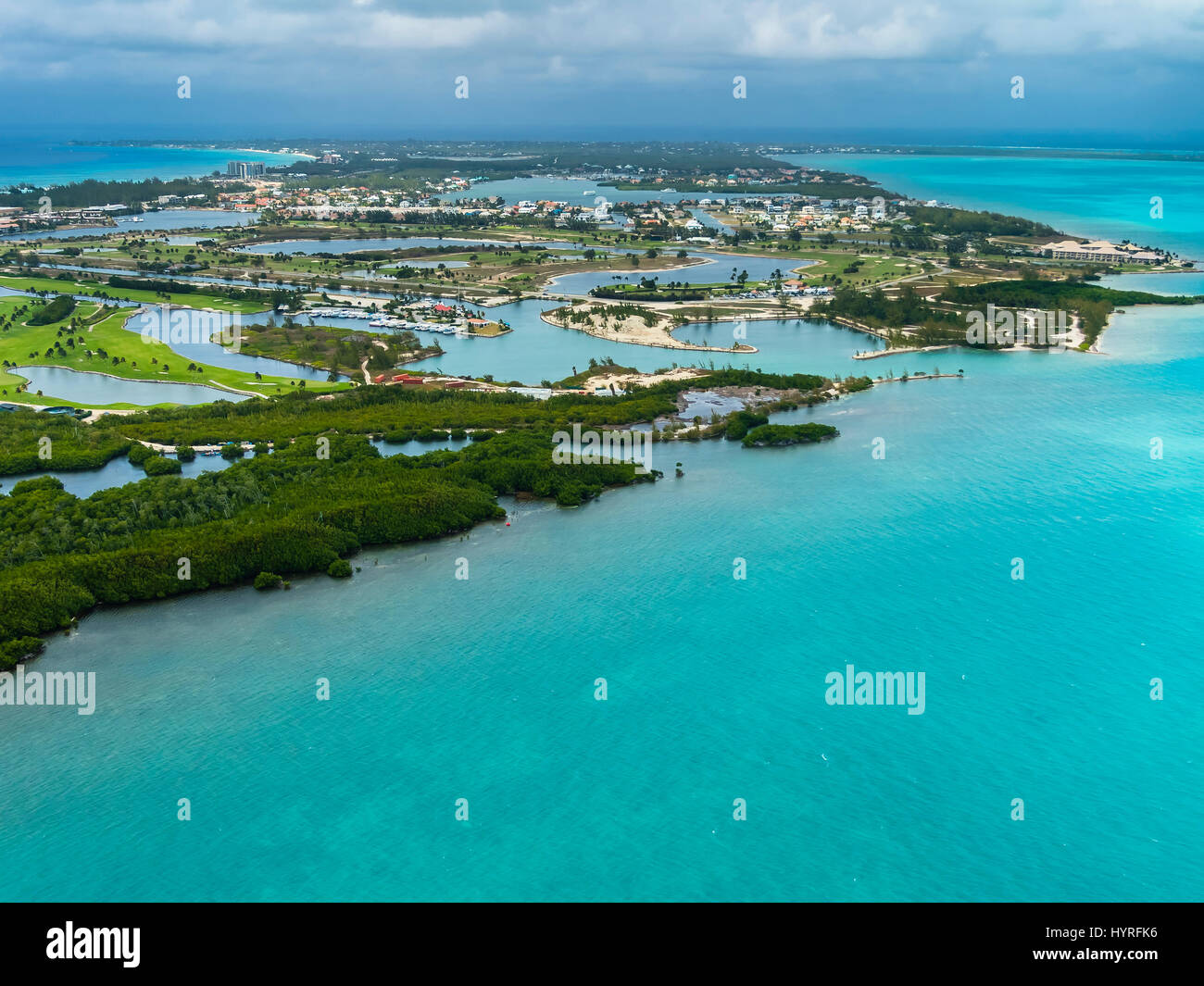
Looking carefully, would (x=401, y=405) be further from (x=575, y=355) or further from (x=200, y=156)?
(x=200, y=156)

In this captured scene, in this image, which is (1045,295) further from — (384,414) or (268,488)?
(268,488)

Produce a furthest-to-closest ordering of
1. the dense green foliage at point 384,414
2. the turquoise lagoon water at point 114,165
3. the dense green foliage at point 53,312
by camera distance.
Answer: the turquoise lagoon water at point 114,165 < the dense green foliage at point 53,312 < the dense green foliage at point 384,414

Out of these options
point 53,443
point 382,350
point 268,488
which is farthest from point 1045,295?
point 53,443

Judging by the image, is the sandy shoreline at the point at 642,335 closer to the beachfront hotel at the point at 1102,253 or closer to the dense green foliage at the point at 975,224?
the beachfront hotel at the point at 1102,253

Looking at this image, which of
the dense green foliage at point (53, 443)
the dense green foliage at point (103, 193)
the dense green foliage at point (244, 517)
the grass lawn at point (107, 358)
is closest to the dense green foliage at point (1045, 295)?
the dense green foliage at point (244, 517)

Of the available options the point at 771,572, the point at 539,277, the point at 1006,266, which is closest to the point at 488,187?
the point at 539,277

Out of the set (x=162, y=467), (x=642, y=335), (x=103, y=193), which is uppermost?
(x=103, y=193)

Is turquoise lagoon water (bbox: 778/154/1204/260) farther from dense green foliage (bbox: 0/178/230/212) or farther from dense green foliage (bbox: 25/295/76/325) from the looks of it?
dense green foliage (bbox: 0/178/230/212)

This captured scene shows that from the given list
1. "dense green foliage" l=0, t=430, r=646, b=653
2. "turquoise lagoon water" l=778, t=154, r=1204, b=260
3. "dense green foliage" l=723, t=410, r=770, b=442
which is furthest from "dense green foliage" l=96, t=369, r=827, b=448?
"turquoise lagoon water" l=778, t=154, r=1204, b=260
